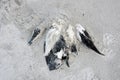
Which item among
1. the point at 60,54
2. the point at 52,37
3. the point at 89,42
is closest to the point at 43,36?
the point at 52,37

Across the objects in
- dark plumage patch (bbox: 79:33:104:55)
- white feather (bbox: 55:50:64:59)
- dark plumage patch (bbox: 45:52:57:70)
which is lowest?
dark plumage patch (bbox: 45:52:57:70)

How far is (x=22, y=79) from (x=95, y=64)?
0.49 metres

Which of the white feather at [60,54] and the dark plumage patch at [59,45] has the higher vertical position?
the dark plumage patch at [59,45]

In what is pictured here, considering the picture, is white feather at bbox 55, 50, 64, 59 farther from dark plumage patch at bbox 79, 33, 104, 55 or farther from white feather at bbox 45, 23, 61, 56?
dark plumage patch at bbox 79, 33, 104, 55

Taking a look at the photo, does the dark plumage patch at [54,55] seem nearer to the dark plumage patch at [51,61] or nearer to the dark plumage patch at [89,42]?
the dark plumage patch at [51,61]

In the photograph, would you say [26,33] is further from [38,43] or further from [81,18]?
[81,18]

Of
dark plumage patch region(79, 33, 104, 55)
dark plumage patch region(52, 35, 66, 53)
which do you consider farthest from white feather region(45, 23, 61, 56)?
dark plumage patch region(79, 33, 104, 55)

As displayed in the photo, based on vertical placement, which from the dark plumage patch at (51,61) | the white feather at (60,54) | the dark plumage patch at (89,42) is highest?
the dark plumage patch at (89,42)

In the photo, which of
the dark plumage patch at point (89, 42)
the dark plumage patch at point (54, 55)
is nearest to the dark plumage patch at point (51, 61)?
the dark plumage patch at point (54, 55)

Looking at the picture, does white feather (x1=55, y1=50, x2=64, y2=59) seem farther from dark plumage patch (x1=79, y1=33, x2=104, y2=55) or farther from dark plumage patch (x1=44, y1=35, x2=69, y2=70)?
dark plumage patch (x1=79, y1=33, x2=104, y2=55)

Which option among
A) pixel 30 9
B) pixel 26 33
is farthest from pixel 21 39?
pixel 30 9

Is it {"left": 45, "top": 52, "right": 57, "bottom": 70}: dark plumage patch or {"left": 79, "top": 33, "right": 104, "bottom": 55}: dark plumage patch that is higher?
{"left": 79, "top": 33, "right": 104, "bottom": 55}: dark plumage patch

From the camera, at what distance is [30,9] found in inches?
88.7

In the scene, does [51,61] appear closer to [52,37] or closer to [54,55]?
[54,55]
